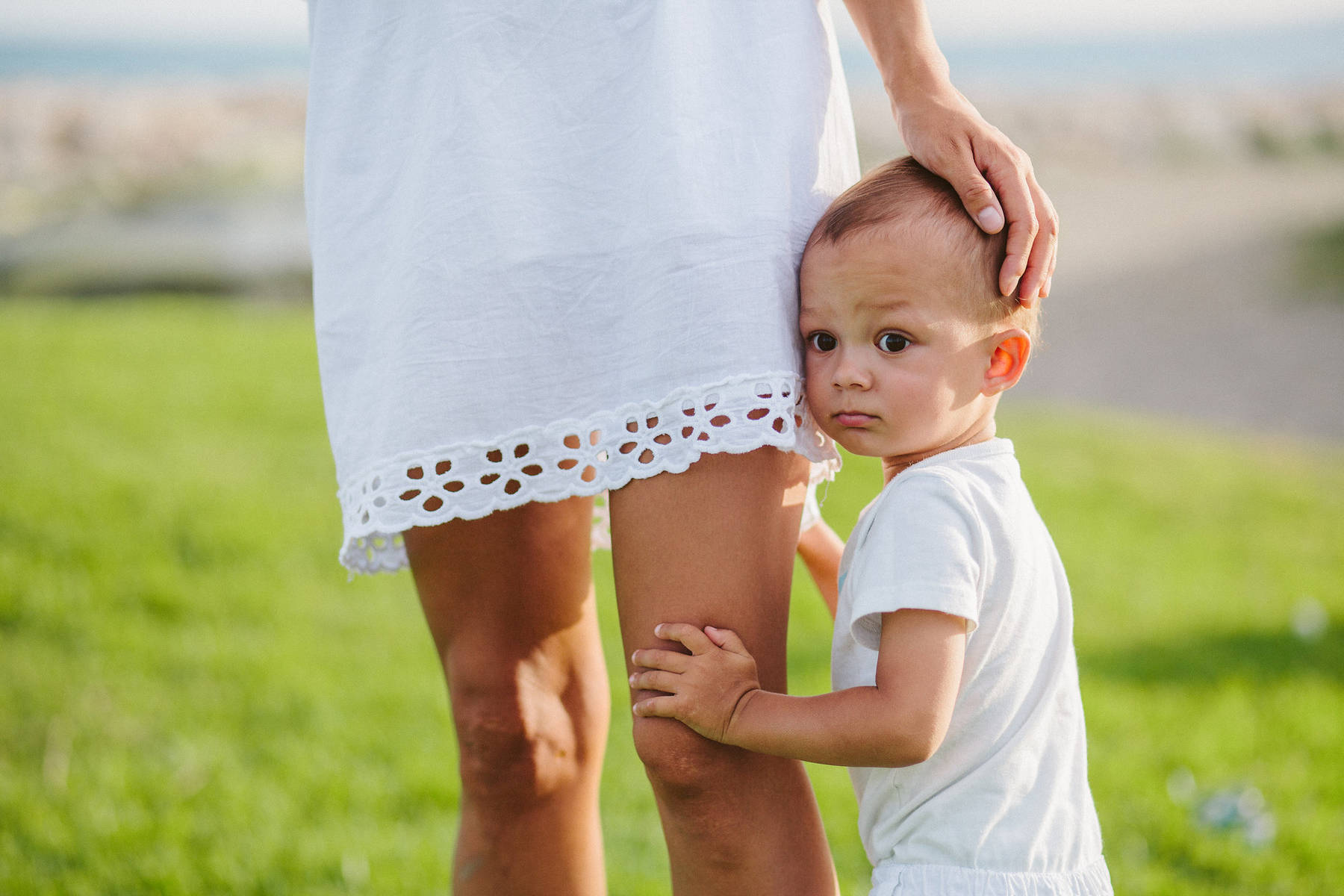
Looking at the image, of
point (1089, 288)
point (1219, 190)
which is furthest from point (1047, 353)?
point (1219, 190)

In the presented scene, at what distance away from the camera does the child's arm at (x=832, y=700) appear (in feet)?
3.95

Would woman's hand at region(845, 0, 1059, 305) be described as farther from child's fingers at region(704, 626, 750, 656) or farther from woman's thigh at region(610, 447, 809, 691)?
child's fingers at region(704, 626, 750, 656)

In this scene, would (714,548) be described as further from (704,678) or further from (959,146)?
(959,146)

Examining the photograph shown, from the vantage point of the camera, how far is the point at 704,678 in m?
1.24

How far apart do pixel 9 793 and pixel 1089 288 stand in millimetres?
8801

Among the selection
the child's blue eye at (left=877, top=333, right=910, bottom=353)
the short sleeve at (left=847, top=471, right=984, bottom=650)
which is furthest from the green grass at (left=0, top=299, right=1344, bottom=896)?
the child's blue eye at (left=877, top=333, right=910, bottom=353)

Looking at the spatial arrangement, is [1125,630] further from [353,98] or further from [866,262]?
[353,98]

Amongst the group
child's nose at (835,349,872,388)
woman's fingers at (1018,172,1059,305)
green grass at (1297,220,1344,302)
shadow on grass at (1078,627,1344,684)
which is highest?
green grass at (1297,220,1344,302)

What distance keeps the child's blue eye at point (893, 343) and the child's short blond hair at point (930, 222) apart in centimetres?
8

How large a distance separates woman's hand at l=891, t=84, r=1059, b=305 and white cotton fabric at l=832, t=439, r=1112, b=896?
8.5 inches

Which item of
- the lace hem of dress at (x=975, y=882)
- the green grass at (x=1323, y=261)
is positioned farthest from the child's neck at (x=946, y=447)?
the green grass at (x=1323, y=261)

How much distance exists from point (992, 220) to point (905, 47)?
258 mm

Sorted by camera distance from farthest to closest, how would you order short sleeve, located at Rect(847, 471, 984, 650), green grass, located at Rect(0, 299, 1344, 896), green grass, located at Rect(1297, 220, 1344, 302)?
green grass, located at Rect(1297, 220, 1344, 302) < green grass, located at Rect(0, 299, 1344, 896) < short sleeve, located at Rect(847, 471, 984, 650)

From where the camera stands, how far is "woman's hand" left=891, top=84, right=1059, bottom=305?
50.0 inches
